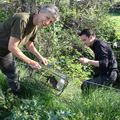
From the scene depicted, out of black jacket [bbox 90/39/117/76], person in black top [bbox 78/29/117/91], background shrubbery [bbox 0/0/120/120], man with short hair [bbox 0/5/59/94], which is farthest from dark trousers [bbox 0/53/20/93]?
black jacket [bbox 90/39/117/76]

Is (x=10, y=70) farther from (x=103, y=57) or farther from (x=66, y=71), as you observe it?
(x=66, y=71)

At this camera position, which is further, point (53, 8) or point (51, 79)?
point (51, 79)

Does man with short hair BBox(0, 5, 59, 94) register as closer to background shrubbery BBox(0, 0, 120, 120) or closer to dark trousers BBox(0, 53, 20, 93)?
dark trousers BBox(0, 53, 20, 93)

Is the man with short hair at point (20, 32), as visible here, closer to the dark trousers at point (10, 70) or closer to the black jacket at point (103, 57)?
the dark trousers at point (10, 70)

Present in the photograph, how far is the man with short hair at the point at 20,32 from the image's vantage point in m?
4.86

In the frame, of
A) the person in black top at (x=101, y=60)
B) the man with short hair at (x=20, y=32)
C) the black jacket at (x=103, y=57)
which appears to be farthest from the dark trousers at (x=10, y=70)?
the black jacket at (x=103, y=57)

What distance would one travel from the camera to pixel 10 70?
5.60 meters

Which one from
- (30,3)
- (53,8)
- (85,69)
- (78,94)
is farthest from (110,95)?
(85,69)

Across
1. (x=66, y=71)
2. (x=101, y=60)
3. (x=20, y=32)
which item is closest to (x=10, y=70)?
(x=20, y=32)

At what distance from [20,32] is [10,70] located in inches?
34.7

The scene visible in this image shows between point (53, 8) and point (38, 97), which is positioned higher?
point (53, 8)

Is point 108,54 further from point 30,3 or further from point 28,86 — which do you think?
point 30,3

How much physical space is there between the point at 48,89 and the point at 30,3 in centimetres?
306

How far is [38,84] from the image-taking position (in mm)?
5941
